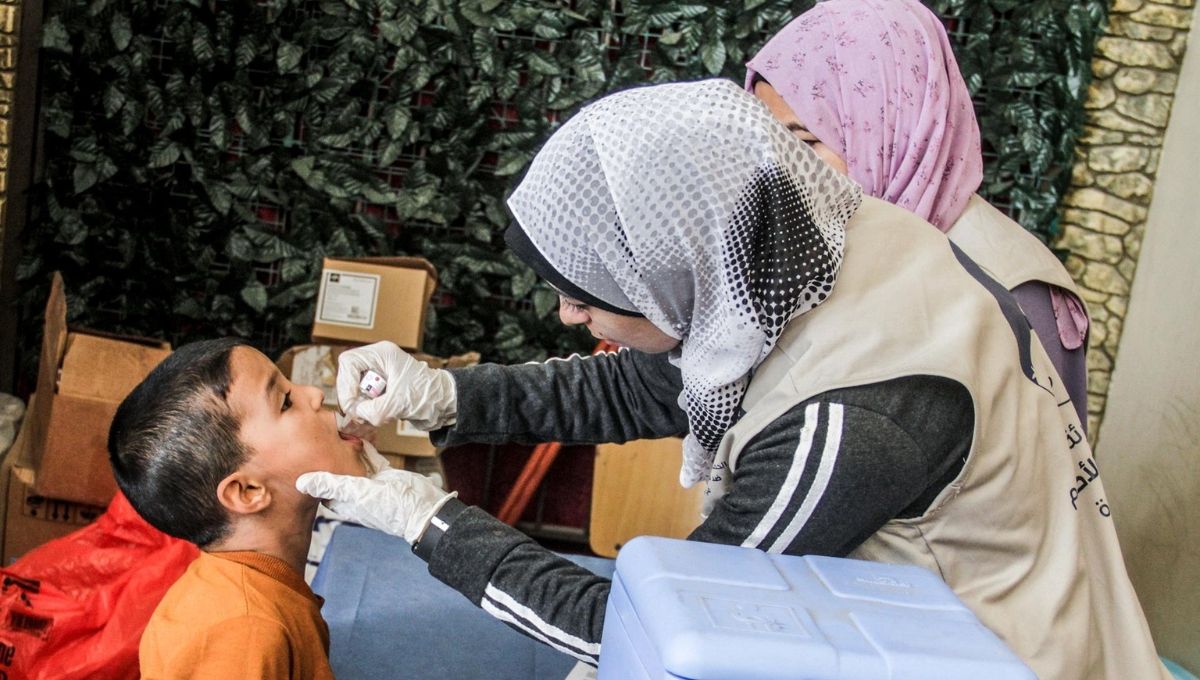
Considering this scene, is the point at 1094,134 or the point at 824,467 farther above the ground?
the point at 1094,134

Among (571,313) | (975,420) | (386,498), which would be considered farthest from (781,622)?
(386,498)

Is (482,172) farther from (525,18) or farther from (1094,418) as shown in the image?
(1094,418)

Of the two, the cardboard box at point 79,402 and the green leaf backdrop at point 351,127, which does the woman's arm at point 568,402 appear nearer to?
the cardboard box at point 79,402

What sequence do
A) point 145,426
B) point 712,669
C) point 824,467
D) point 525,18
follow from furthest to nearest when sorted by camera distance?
point 525,18
point 145,426
point 824,467
point 712,669

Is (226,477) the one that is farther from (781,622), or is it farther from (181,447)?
(781,622)

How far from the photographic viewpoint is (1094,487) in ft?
4.53

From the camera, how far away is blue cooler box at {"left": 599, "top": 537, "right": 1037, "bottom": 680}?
0.82 metres

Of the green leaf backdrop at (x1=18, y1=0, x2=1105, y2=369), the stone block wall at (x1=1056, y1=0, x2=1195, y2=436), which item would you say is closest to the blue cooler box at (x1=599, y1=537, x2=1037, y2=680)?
the green leaf backdrop at (x1=18, y1=0, x2=1105, y2=369)

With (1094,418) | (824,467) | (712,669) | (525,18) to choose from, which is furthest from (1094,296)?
(712,669)

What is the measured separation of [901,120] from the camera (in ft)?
6.50

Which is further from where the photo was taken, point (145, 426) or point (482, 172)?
point (482, 172)

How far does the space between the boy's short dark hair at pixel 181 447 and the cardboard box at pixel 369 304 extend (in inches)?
60.4

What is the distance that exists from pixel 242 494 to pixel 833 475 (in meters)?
0.93

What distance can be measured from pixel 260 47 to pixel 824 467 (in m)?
3.03
